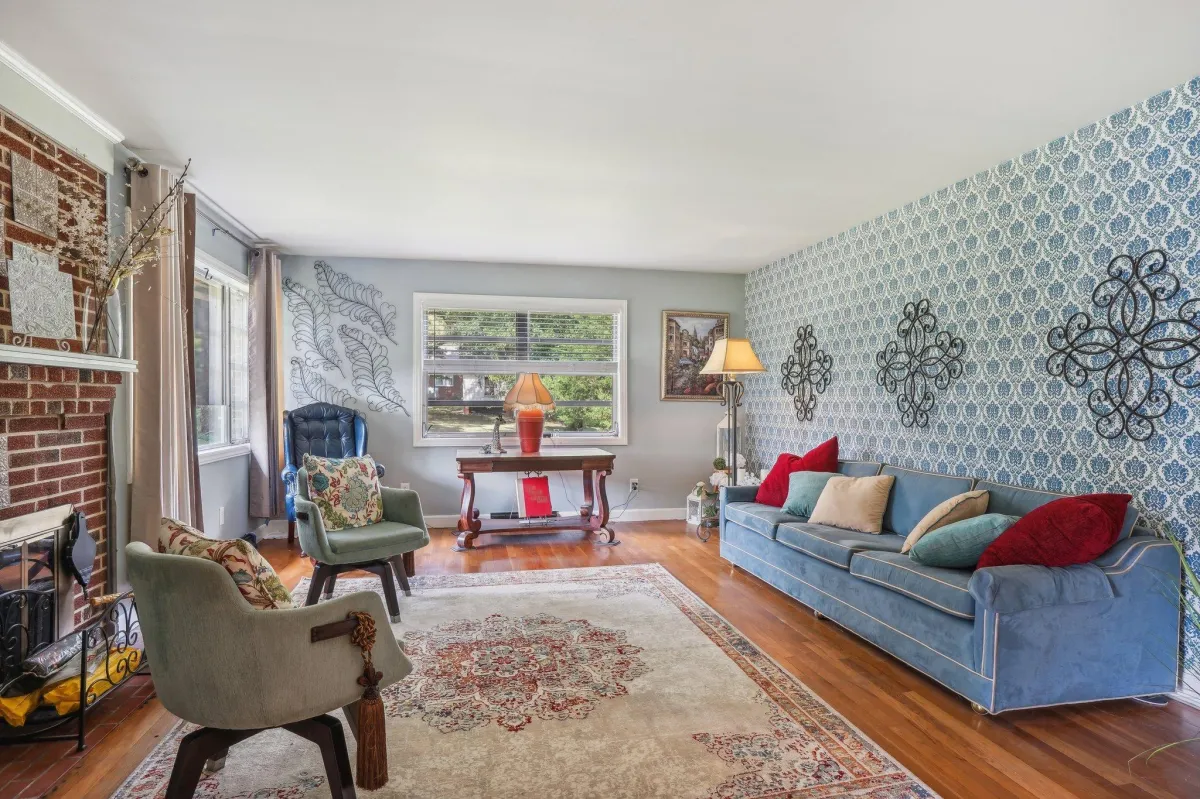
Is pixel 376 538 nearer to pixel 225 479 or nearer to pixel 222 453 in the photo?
pixel 222 453

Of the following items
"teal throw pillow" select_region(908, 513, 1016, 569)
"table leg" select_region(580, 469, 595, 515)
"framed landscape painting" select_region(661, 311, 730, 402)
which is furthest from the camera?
"framed landscape painting" select_region(661, 311, 730, 402)

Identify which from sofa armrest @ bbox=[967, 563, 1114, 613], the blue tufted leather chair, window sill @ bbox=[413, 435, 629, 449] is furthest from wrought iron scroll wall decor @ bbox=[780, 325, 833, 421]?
Result: the blue tufted leather chair

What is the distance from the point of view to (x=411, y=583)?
4.20 meters

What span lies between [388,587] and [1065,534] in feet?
9.93

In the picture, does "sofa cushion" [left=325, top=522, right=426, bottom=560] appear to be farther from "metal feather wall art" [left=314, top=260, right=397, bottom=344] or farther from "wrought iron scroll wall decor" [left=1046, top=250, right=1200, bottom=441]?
"wrought iron scroll wall decor" [left=1046, top=250, right=1200, bottom=441]

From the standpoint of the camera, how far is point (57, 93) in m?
2.74

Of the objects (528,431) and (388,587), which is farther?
(528,431)

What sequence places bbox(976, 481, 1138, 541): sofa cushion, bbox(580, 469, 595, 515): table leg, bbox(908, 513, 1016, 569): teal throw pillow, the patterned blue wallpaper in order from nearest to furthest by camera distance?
the patterned blue wallpaper
bbox(908, 513, 1016, 569): teal throw pillow
bbox(976, 481, 1138, 541): sofa cushion
bbox(580, 469, 595, 515): table leg

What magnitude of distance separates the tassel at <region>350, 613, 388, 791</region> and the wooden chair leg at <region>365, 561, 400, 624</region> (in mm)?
1632

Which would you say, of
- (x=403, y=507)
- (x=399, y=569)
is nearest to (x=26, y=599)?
(x=399, y=569)

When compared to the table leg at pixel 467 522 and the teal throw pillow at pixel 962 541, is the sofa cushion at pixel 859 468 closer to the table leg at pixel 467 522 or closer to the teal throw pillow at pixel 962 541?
the teal throw pillow at pixel 962 541

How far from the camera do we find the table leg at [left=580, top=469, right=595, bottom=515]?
18.7 feet

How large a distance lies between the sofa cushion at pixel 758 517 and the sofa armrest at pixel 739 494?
0.06 m

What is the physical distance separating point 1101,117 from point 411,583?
4256mm
